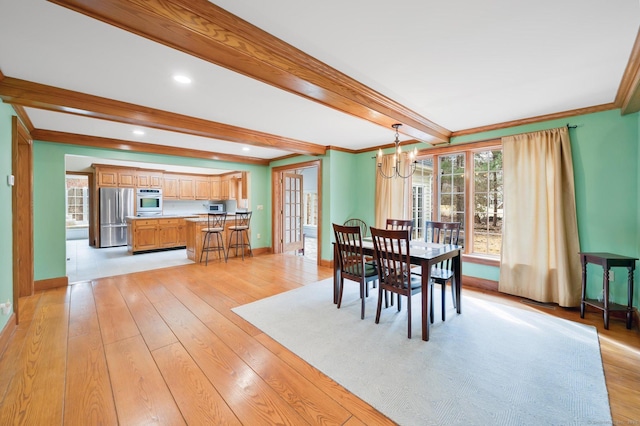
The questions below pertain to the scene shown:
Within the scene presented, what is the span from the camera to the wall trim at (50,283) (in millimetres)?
3862

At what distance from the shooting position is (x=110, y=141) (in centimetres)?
455

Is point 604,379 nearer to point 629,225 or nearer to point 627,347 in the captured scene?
point 627,347

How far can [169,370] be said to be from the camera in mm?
2020

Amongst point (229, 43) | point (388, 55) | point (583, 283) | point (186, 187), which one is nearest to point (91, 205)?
point (186, 187)

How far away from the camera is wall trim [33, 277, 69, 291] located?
3862 mm

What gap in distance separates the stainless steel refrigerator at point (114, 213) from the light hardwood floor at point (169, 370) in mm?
4037

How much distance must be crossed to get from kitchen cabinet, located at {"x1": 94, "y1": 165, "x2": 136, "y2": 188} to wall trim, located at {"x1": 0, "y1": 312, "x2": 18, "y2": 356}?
5.22 metres

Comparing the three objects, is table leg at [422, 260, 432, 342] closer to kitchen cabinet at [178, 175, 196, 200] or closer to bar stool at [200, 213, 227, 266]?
bar stool at [200, 213, 227, 266]

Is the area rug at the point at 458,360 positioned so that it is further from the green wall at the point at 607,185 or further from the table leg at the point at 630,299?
the green wall at the point at 607,185

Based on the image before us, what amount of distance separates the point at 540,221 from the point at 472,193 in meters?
0.96

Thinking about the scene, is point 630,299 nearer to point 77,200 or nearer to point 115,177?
point 115,177

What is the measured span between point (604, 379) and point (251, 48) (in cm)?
340

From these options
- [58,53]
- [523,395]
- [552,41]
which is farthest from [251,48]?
[523,395]

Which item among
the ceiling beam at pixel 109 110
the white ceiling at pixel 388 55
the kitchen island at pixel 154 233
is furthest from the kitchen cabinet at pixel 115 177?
the ceiling beam at pixel 109 110
